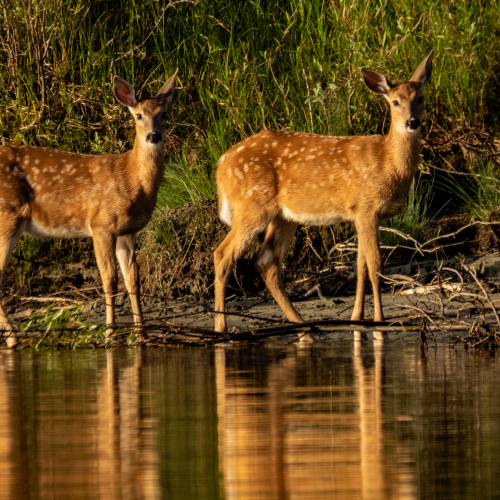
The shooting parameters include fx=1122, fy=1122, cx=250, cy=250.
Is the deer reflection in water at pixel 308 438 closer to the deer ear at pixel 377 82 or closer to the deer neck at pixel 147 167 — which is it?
the deer neck at pixel 147 167

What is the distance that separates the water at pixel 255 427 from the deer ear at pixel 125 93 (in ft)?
11.3

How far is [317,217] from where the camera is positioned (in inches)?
391

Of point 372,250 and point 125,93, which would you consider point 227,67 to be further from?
point 372,250

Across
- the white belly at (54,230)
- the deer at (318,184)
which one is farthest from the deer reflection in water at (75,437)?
the white belly at (54,230)

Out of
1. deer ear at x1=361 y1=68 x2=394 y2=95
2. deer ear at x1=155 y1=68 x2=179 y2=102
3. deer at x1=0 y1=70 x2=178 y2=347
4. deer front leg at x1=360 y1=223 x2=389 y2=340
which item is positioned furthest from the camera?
deer ear at x1=155 y1=68 x2=179 y2=102

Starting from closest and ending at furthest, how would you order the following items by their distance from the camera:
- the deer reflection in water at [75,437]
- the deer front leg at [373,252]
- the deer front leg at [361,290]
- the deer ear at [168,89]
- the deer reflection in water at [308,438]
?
the deer reflection in water at [308,438]
the deer reflection in water at [75,437]
the deer front leg at [361,290]
the deer front leg at [373,252]
the deer ear at [168,89]

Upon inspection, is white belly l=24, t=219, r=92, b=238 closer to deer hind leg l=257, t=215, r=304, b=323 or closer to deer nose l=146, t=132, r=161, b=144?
deer nose l=146, t=132, r=161, b=144

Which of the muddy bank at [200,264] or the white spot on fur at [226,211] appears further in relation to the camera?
the muddy bank at [200,264]

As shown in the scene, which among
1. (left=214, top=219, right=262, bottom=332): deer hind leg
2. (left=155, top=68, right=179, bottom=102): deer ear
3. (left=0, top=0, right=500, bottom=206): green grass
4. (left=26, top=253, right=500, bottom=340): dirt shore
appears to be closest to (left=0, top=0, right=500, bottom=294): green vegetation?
(left=0, top=0, right=500, bottom=206): green grass

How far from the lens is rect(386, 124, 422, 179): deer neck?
32.3 ft

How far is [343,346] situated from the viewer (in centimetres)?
866

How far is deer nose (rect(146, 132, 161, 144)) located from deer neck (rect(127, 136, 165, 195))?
8 centimetres

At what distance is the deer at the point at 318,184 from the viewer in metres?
9.77

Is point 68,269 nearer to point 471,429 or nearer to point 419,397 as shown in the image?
point 419,397
